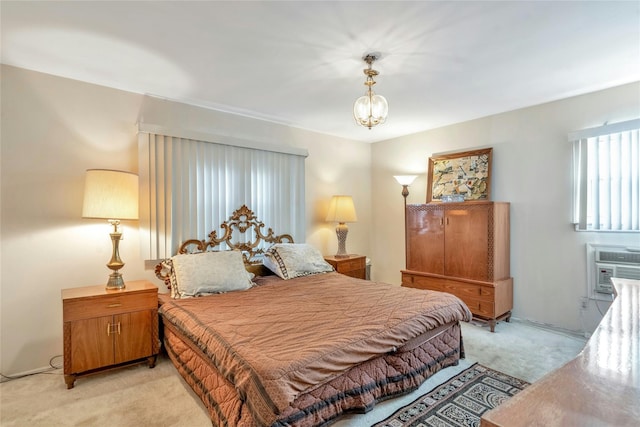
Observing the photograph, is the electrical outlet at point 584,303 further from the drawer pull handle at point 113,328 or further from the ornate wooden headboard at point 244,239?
the drawer pull handle at point 113,328

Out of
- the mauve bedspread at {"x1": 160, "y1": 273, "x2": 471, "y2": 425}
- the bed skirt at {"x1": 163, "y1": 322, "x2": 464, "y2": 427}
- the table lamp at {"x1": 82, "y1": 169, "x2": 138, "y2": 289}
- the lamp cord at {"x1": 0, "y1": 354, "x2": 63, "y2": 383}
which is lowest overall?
the lamp cord at {"x1": 0, "y1": 354, "x2": 63, "y2": 383}

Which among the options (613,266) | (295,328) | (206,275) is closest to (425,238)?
(613,266)

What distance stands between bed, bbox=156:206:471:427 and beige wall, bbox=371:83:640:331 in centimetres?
149

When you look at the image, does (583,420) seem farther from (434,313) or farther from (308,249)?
(308,249)

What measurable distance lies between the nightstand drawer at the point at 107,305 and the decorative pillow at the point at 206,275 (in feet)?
0.74

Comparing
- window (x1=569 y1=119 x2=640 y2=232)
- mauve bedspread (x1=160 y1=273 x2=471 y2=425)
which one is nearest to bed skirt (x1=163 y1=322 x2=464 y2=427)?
mauve bedspread (x1=160 y1=273 x2=471 y2=425)

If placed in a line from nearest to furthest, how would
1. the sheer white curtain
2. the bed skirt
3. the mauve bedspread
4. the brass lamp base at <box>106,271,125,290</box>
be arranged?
the mauve bedspread → the bed skirt → the brass lamp base at <box>106,271,125,290</box> → the sheer white curtain

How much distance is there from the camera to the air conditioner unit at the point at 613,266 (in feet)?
9.24

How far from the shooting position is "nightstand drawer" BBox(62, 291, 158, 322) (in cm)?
230

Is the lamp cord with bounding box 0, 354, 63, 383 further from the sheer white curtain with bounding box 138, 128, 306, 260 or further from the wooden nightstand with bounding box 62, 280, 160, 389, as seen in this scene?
the sheer white curtain with bounding box 138, 128, 306, 260

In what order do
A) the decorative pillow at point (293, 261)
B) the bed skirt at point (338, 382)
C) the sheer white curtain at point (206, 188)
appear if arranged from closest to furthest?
the bed skirt at point (338, 382), the sheer white curtain at point (206, 188), the decorative pillow at point (293, 261)

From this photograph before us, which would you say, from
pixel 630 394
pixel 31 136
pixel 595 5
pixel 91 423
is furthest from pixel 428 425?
pixel 31 136

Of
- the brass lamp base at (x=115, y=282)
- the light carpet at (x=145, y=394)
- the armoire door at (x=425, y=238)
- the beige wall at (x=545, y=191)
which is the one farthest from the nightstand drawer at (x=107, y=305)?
the beige wall at (x=545, y=191)

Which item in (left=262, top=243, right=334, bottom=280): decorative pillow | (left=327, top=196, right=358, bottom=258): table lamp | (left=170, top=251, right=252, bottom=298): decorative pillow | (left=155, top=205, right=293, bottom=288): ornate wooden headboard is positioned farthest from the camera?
(left=327, top=196, right=358, bottom=258): table lamp
